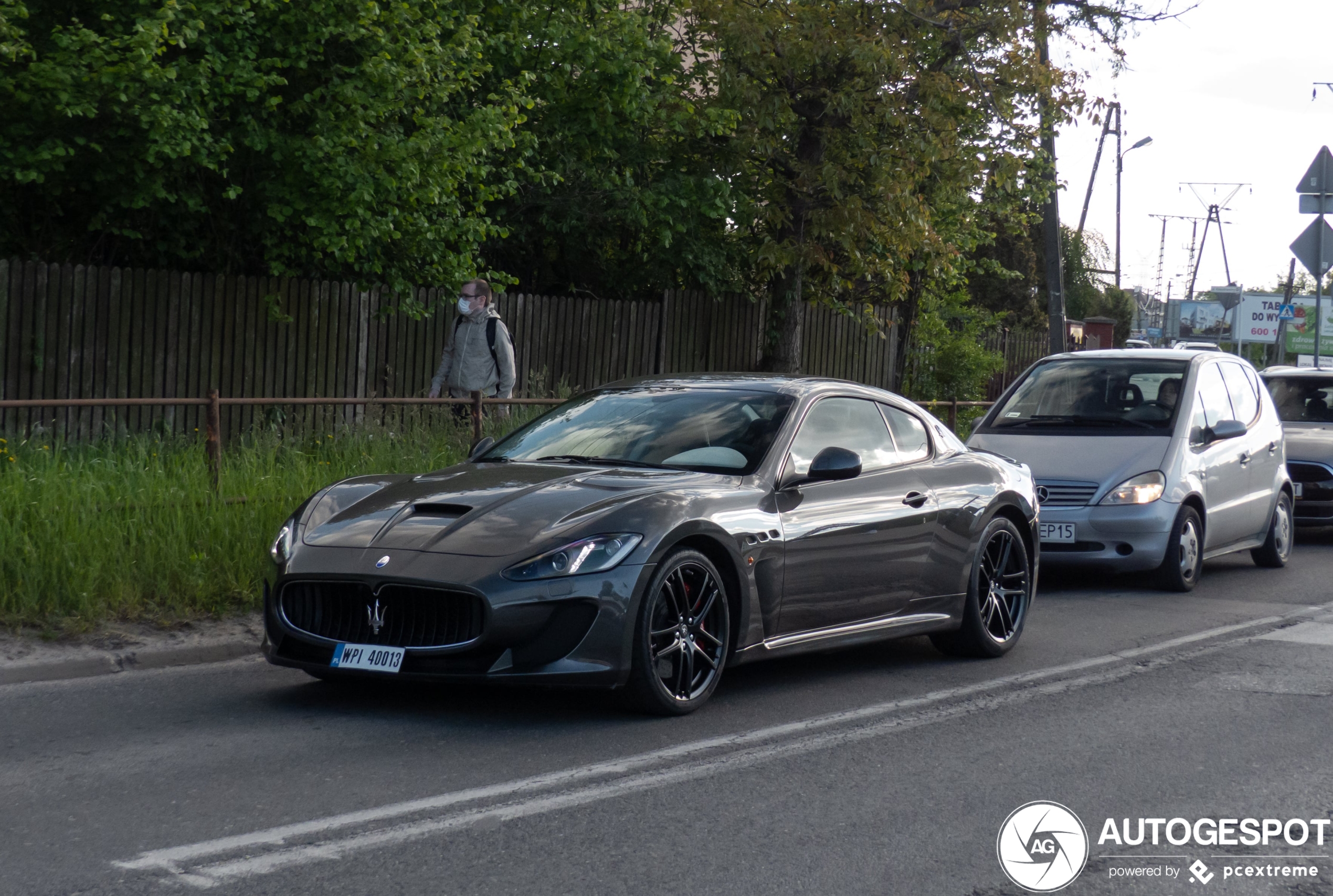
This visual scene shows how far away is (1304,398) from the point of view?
15922 mm

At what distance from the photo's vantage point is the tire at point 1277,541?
12.8 metres

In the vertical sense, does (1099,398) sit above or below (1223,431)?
above

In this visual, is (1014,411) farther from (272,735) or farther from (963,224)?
(963,224)

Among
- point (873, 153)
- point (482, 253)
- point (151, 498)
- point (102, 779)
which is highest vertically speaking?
point (873, 153)

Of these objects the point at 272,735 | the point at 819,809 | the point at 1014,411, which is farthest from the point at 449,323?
the point at 819,809

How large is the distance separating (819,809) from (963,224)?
2038cm

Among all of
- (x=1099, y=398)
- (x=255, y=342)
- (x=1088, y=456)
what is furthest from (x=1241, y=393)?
(x=255, y=342)

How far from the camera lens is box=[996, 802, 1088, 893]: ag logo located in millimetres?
4504

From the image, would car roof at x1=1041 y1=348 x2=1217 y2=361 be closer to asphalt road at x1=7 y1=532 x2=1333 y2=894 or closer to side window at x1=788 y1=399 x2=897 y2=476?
asphalt road at x1=7 y1=532 x2=1333 y2=894

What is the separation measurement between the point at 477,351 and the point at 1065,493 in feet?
18.2

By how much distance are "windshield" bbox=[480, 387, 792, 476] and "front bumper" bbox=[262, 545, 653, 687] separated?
1161 millimetres

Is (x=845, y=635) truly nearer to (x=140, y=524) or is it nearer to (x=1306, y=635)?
(x=1306, y=635)

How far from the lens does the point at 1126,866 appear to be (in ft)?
15.2

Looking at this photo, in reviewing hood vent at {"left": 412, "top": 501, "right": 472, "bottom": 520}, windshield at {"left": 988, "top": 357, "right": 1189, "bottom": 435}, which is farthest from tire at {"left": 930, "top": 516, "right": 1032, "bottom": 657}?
windshield at {"left": 988, "top": 357, "right": 1189, "bottom": 435}
